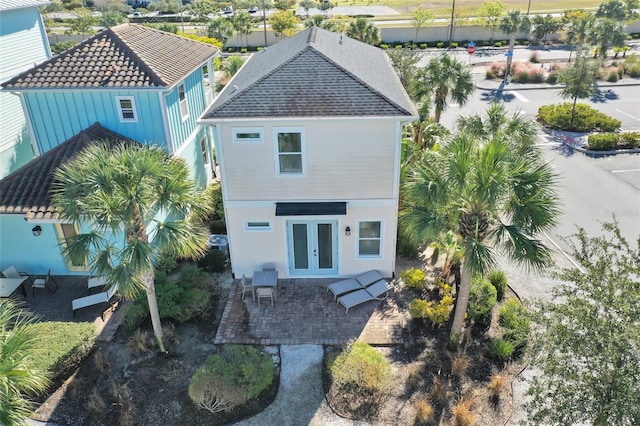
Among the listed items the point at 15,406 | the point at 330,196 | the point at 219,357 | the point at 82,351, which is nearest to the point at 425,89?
the point at 330,196

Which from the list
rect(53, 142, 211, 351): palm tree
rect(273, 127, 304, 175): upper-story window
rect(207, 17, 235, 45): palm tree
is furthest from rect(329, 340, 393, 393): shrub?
rect(207, 17, 235, 45): palm tree

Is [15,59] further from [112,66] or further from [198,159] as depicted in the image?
[198,159]

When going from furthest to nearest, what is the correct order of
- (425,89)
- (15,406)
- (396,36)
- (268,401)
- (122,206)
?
1. (396,36)
2. (425,89)
3. (268,401)
4. (122,206)
5. (15,406)

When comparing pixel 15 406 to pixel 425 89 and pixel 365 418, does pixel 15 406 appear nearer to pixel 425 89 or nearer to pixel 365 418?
pixel 365 418

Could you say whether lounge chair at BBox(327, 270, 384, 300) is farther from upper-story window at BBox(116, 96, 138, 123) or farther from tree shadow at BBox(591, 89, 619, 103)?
tree shadow at BBox(591, 89, 619, 103)

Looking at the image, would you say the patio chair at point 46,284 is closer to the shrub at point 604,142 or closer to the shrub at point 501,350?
the shrub at point 501,350
